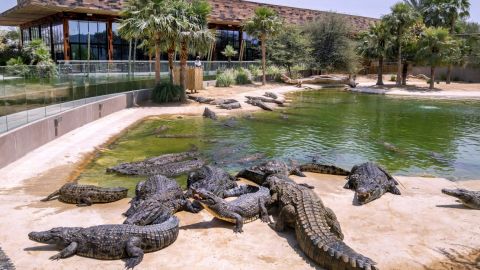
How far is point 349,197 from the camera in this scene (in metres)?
7.99

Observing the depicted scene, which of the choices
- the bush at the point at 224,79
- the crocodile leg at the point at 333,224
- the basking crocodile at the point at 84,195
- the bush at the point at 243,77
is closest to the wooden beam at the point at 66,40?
the bush at the point at 224,79

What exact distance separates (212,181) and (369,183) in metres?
3.11

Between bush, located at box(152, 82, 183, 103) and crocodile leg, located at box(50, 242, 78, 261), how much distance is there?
17336mm

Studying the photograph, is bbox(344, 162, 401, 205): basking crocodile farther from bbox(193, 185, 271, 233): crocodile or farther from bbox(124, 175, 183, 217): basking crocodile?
bbox(124, 175, 183, 217): basking crocodile

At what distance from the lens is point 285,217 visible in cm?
634

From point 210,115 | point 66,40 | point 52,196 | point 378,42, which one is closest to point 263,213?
point 52,196

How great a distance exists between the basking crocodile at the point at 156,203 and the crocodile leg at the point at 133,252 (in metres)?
0.74

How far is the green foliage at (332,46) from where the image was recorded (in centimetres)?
3962

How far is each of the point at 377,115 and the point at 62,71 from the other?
15172mm

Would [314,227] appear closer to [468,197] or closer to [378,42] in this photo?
[468,197]

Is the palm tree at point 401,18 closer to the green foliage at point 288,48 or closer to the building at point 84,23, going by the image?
the green foliage at point 288,48

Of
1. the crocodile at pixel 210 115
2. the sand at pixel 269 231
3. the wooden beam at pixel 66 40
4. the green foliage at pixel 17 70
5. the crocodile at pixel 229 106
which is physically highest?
the wooden beam at pixel 66 40

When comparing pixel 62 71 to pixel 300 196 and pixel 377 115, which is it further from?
pixel 377 115

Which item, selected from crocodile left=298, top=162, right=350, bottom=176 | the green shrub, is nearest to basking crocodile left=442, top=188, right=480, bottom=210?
crocodile left=298, top=162, right=350, bottom=176
